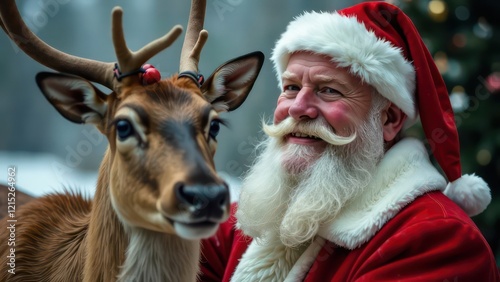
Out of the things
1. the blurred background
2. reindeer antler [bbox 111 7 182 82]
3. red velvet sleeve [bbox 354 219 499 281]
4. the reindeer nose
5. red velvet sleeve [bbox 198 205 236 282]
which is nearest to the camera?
the reindeer nose

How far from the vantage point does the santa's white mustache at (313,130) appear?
2.03 metres

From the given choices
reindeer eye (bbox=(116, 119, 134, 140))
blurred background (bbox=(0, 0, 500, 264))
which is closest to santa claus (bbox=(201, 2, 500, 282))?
reindeer eye (bbox=(116, 119, 134, 140))

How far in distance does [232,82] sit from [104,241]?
581mm

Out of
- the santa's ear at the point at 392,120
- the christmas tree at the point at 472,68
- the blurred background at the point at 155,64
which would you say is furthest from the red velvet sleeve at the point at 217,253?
the christmas tree at the point at 472,68

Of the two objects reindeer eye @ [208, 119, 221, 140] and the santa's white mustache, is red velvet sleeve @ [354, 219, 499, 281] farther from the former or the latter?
reindeer eye @ [208, 119, 221, 140]

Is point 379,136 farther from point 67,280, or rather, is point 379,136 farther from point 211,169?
point 67,280

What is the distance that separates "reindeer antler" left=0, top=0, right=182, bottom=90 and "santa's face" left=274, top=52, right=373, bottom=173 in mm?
748

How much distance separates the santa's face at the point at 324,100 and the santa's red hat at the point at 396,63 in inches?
1.9

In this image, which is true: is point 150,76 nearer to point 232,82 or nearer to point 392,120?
point 232,82

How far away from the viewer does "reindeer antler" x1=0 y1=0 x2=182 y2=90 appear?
1448 millimetres

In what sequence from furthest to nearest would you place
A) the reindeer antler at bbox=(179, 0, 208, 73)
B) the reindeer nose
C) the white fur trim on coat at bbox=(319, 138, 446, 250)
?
the white fur trim on coat at bbox=(319, 138, 446, 250), the reindeer antler at bbox=(179, 0, 208, 73), the reindeer nose

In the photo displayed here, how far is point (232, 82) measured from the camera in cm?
167

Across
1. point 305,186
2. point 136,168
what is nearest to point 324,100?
point 305,186

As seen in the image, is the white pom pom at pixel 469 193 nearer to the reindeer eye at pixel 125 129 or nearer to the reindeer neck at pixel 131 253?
the reindeer neck at pixel 131 253
